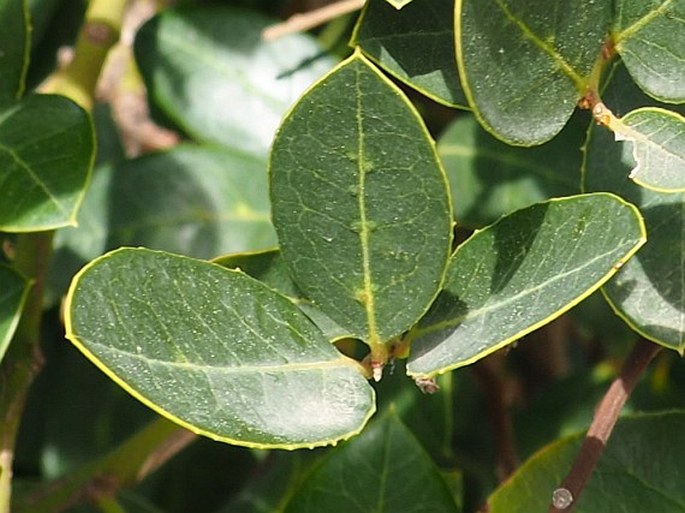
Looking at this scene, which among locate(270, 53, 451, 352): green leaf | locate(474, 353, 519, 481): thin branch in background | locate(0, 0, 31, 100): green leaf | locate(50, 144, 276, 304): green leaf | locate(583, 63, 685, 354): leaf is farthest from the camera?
locate(474, 353, 519, 481): thin branch in background

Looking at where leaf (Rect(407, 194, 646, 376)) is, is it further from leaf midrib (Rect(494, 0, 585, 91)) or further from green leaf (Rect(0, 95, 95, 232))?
green leaf (Rect(0, 95, 95, 232))

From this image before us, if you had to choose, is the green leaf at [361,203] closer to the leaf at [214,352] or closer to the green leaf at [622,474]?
the leaf at [214,352]

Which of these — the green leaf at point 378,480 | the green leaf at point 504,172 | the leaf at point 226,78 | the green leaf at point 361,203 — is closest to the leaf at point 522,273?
the green leaf at point 361,203

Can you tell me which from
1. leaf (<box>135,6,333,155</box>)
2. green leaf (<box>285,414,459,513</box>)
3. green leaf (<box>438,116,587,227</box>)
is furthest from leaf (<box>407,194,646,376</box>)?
leaf (<box>135,6,333,155</box>)

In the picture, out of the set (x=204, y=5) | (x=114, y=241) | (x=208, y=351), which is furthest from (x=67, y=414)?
(x=208, y=351)

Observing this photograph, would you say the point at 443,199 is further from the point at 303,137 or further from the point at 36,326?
the point at 36,326

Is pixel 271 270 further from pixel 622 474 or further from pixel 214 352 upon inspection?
pixel 622 474
